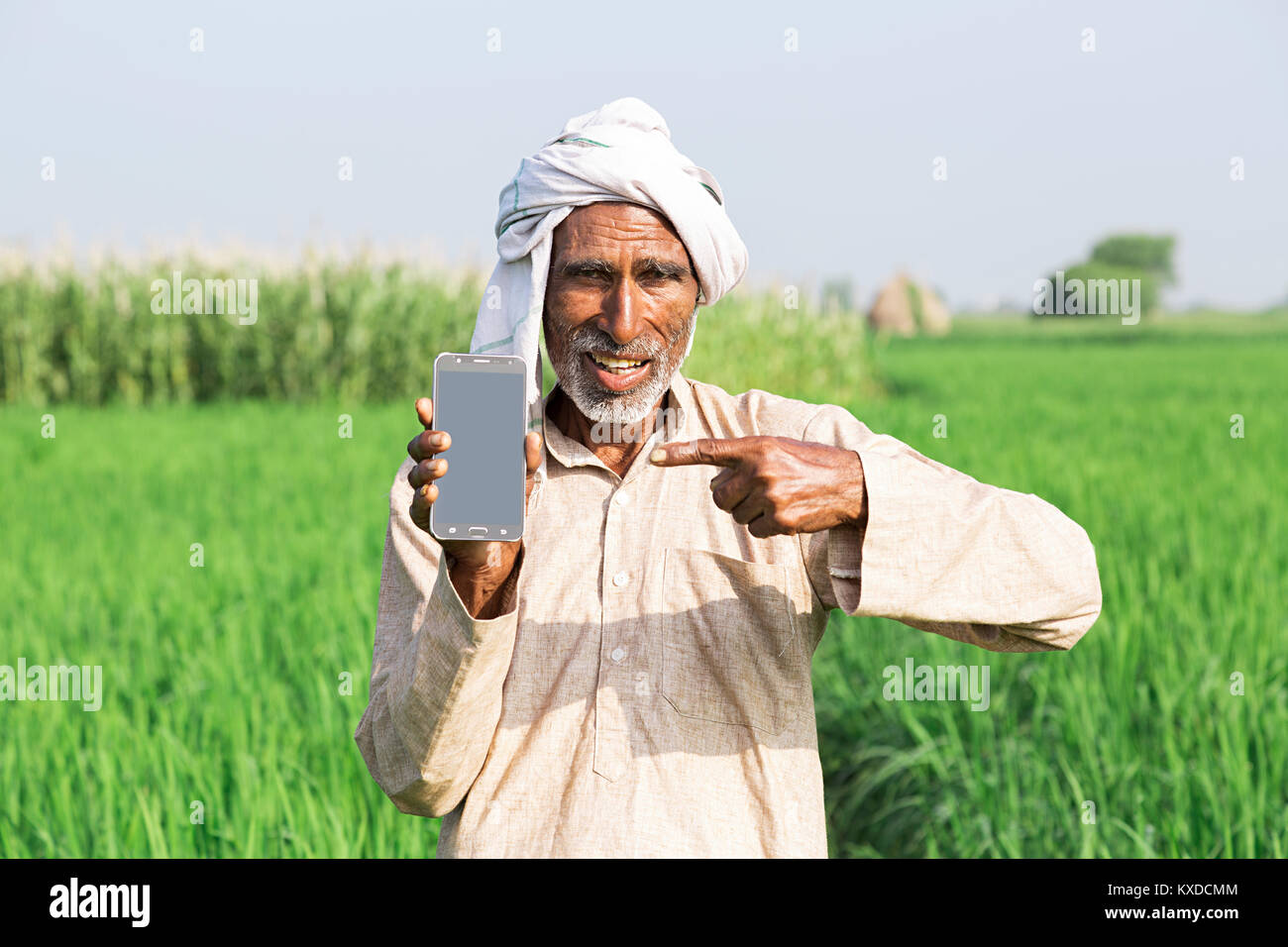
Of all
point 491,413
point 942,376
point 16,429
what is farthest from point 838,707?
point 942,376

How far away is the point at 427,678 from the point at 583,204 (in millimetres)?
743

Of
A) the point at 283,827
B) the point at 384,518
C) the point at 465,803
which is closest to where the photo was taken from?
the point at 465,803

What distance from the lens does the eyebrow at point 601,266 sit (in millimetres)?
1823

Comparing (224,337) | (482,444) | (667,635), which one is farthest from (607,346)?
(224,337)

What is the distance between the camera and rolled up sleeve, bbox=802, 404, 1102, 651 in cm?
160

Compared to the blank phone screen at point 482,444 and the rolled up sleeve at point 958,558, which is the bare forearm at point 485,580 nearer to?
the blank phone screen at point 482,444

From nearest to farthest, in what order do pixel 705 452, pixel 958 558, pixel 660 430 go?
pixel 705 452
pixel 958 558
pixel 660 430

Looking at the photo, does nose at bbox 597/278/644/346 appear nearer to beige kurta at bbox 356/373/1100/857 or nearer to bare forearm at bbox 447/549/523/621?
beige kurta at bbox 356/373/1100/857

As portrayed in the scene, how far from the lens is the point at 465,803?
178 cm

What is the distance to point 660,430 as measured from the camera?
1.92 m

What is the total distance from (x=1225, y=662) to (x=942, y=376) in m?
13.0

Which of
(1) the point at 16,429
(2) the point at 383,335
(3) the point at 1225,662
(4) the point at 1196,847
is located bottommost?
(4) the point at 1196,847

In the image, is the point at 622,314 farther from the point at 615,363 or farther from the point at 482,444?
the point at 482,444
